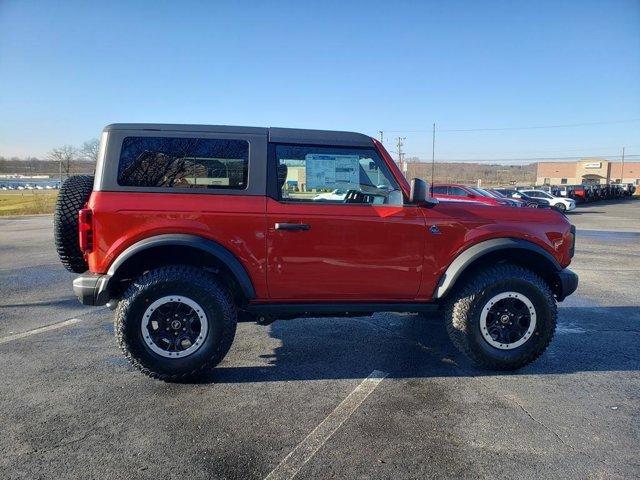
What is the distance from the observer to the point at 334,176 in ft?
12.9

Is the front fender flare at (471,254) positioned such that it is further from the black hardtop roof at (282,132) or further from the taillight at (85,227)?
the taillight at (85,227)

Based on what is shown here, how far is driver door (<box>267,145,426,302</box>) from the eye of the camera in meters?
3.76

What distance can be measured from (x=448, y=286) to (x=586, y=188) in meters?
45.3

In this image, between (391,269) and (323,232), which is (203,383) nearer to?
(323,232)

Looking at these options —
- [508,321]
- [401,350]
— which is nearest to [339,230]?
[401,350]

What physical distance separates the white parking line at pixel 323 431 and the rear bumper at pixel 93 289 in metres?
1.97

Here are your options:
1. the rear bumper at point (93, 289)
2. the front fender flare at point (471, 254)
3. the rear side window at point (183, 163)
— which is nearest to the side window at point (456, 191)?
the front fender flare at point (471, 254)

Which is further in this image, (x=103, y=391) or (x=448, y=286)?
(x=448, y=286)

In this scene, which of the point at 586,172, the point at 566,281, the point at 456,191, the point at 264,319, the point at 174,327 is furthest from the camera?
the point at 586,172

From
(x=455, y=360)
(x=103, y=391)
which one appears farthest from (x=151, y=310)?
(x=455, y=360)

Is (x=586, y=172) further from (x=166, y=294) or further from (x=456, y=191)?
(x=166, y=294)

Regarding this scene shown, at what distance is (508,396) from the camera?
3.53 meters

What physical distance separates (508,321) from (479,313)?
1.03 ft

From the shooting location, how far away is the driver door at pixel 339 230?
3.76 metres
